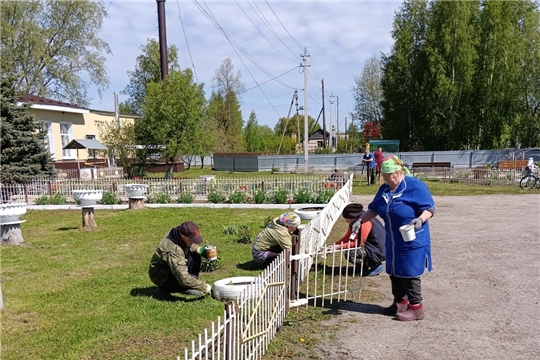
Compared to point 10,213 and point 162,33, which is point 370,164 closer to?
point 10,213

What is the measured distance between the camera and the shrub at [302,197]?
14.1 meters

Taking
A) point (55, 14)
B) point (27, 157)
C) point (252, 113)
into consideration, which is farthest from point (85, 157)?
point (252, 113)

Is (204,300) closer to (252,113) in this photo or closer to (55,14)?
(55,14)

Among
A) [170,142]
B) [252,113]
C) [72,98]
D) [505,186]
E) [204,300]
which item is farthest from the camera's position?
[252,113]

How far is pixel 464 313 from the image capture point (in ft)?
15.5

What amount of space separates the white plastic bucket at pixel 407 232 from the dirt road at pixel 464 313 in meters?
0.98

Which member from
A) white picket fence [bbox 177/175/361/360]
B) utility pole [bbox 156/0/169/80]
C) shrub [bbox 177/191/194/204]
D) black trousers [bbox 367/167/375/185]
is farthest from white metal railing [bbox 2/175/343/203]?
utility pole [bbox 156/0/169/80]

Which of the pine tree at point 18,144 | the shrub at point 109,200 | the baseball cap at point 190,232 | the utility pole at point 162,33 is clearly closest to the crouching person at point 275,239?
the baseball cap at point 190,232

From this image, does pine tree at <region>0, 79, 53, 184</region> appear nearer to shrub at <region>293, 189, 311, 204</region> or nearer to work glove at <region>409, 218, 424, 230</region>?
shrub at <region>293, 189, 311, 204</region>

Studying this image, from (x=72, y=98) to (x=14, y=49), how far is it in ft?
17.5

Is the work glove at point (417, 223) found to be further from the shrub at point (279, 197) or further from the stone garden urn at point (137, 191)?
the stone garden urn at point (137, 191)

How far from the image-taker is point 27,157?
19.6 metres

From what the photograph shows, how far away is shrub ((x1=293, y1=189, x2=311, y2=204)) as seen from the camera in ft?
46.4

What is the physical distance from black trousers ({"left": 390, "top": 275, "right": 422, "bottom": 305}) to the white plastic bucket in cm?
55
